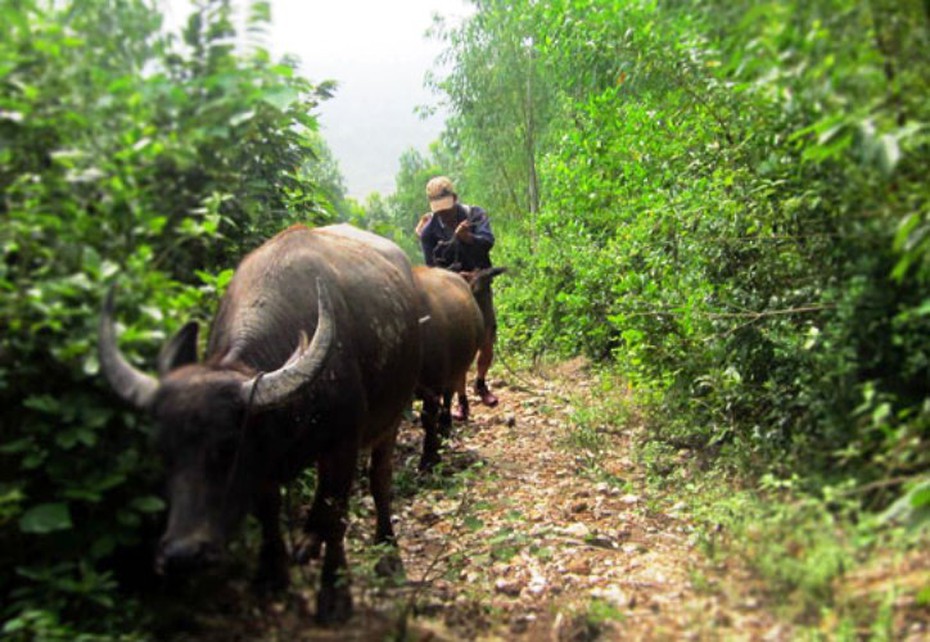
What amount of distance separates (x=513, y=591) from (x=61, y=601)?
7.38 ft

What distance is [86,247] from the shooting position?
9.48ft

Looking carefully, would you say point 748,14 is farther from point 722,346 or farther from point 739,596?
point 722,346

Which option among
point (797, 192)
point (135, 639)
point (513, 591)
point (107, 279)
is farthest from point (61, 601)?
point (797, 192)

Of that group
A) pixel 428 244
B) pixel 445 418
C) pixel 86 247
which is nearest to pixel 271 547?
pixel 86 247

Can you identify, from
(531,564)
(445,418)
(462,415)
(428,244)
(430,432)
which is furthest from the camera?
(428,244)

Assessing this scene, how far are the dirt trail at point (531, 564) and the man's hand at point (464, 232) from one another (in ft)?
6.85

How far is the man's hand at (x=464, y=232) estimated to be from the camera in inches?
330

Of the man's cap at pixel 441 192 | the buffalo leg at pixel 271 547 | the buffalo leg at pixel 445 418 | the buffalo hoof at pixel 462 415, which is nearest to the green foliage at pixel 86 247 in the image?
the buffalo leg at pixel 271 547

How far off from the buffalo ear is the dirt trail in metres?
0.94

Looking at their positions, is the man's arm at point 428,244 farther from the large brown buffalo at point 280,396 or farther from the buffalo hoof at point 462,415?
the large brown buffalo at point 280,396

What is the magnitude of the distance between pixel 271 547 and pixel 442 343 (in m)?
3.34

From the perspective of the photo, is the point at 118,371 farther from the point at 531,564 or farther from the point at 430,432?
the point at 430,432

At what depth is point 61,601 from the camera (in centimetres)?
273

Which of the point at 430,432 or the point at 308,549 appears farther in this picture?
the point at 430,432
